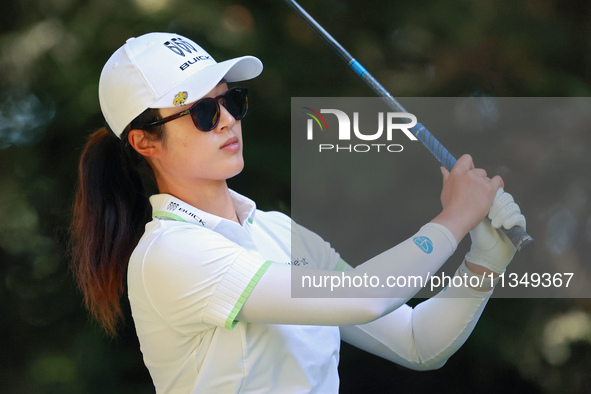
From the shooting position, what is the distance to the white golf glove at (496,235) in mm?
1432

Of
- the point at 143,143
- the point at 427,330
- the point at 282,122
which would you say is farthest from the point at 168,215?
the point at 282,122

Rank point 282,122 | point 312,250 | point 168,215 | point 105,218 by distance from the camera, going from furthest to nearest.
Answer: point 282,122 → point 312,250 → point 105,218 → point 168,215

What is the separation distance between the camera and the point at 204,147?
1.49 metres

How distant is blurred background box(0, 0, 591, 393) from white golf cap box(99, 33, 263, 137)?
706 mm

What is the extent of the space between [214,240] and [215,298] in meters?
0.12

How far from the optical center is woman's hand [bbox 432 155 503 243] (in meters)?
1.40

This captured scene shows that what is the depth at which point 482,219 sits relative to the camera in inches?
56.5

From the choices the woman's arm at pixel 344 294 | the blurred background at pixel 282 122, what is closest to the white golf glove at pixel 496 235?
the woman's arm at pixel 344 294

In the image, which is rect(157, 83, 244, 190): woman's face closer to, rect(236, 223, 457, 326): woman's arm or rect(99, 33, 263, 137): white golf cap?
rect(99, 33, 263, 137): white golf cap

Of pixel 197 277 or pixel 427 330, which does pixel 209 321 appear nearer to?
pixel 197 277

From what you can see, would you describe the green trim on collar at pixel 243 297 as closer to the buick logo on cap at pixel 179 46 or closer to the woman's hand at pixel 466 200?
the woman's hand at pixel 466 200

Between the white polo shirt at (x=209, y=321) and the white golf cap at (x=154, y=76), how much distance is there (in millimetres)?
212

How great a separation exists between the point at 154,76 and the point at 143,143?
0.15 meters

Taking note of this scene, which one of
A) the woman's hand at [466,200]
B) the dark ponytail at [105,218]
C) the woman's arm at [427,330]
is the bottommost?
the woman's arm at [427,330]
